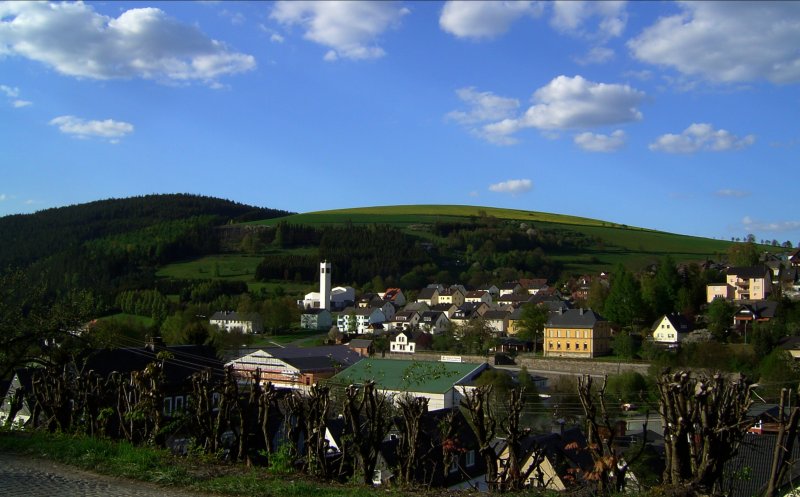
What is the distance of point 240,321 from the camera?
268 ft

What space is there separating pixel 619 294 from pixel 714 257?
5587 centimetres

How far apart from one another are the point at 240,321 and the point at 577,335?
39.3 metres

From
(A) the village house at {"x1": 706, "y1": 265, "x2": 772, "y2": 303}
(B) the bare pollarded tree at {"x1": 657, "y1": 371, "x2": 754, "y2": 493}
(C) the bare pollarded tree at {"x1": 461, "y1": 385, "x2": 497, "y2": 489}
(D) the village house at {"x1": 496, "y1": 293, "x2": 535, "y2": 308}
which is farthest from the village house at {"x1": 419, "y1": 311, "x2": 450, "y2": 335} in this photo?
(B) the bare pollarded tree at {"x1": 657, "y1": 371, "x2": 754, "y2": 493}

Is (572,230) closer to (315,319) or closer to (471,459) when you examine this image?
(315,319)

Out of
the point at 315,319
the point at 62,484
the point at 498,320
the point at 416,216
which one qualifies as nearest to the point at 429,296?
the point at 315,319

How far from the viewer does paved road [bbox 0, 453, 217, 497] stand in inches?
316

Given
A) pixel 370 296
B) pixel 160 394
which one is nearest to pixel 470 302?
pixel 370 296

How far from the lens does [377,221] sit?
158 m

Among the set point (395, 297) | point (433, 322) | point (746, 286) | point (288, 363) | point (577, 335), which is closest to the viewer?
point (288, 363)

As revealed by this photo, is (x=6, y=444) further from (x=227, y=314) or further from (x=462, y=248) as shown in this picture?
(x=462, y=248)

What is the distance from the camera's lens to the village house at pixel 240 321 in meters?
80.7

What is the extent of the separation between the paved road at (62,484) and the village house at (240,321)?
70728 mm

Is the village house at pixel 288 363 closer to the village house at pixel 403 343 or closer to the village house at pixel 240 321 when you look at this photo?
the village house at pixel 403 343

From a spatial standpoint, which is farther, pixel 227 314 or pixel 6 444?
pixel 227 314
